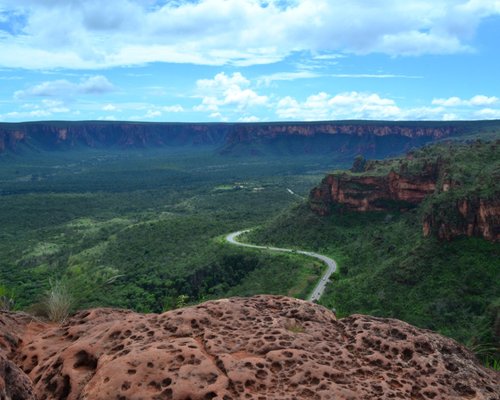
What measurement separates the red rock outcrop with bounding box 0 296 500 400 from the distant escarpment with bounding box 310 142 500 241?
167ft

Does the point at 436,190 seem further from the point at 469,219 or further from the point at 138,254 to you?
the point at 138,254

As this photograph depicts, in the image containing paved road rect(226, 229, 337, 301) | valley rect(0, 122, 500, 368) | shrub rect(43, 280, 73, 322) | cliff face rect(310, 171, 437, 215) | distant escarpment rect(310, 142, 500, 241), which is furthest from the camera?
cliff face rect(310, 171, 437, 215)

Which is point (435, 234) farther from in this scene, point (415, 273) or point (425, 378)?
point (425, 378)

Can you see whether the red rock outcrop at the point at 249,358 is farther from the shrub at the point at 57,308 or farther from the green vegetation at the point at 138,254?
the green vegetation at the point at 138,254

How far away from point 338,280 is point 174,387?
63.6m

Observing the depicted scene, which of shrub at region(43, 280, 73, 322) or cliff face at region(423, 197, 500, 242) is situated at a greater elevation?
shrub at region(43, 280, 73, 322)

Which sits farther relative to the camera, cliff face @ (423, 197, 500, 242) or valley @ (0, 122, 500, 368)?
cliff face @ (423, 197, 500, 242)

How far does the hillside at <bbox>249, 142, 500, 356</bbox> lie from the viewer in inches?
2099

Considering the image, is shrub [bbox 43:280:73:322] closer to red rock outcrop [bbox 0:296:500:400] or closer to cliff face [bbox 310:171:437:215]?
red rock outcrop [bbox 0:296:500:400]

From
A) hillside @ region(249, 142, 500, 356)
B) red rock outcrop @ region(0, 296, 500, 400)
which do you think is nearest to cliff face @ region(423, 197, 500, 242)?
hillside @ region(249, 142, 500, 356)

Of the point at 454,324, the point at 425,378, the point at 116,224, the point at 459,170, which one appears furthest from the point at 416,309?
the point at 116,224

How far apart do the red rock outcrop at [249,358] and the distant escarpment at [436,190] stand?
167ft

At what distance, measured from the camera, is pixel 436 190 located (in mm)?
75250

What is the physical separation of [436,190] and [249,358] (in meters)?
68.7
